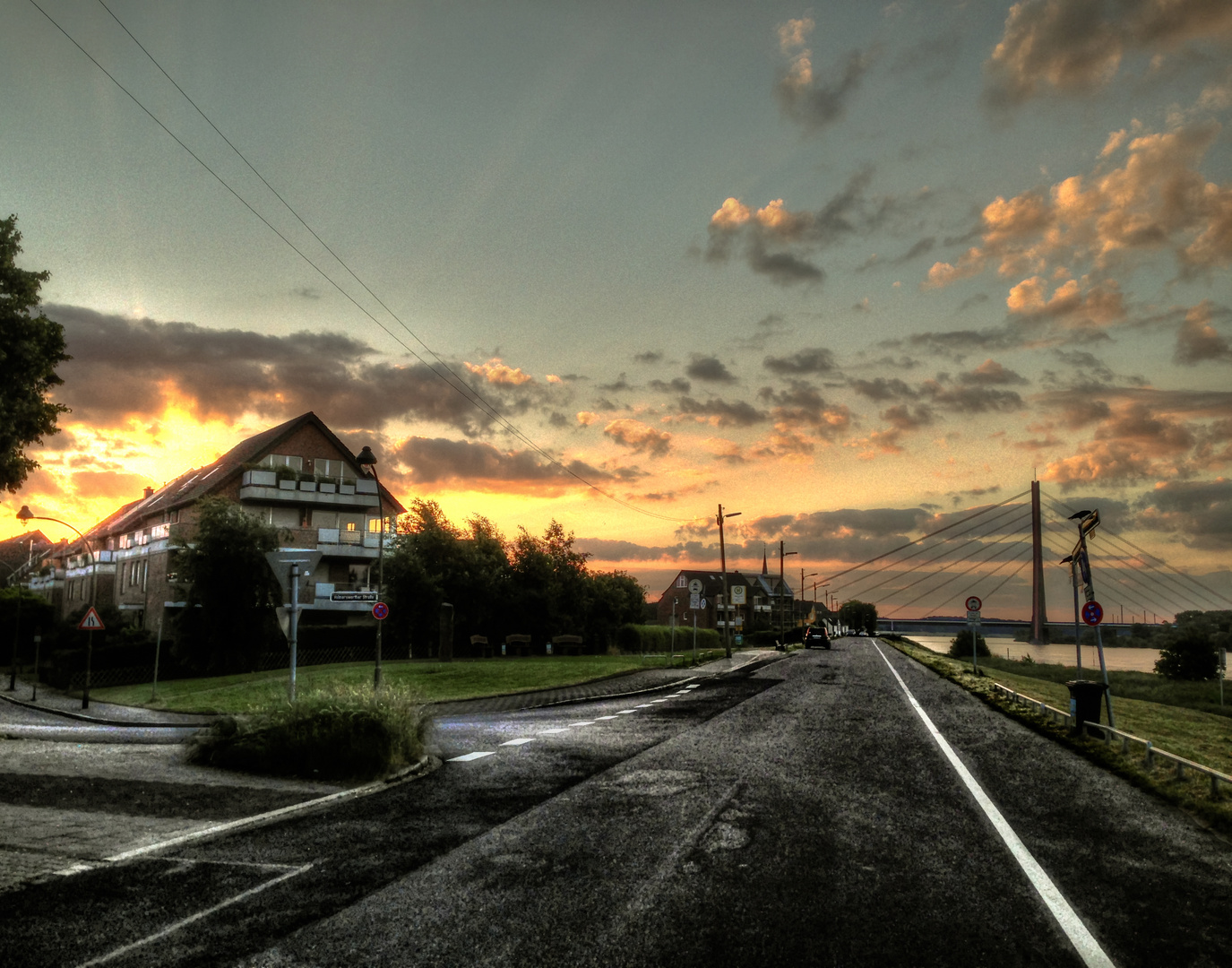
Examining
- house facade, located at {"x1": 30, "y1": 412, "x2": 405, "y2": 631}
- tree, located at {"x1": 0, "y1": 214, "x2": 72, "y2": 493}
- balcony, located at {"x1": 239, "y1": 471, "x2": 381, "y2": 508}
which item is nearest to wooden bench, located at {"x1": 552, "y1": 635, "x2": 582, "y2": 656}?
house facade, located at {"x1": 30, "y1": 412, "x2": 405, "y2": 631}

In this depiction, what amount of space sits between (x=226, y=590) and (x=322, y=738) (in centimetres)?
3484

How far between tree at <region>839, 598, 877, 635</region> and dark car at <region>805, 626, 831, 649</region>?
387 ft

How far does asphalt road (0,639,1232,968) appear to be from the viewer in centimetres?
459

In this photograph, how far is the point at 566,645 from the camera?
56500 mm

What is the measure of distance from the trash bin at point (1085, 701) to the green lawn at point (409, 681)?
48.2 feet

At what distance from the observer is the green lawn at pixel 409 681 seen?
88.1 feet

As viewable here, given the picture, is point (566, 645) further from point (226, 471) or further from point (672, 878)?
point (672, 878)

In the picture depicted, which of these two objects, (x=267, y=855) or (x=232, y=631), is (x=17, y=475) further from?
(x=232, y=631)

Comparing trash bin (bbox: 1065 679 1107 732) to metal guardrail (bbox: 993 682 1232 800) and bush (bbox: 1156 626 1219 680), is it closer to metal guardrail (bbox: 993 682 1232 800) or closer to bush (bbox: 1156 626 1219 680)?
metal guardrail (bbox: 993 682 1232 800)

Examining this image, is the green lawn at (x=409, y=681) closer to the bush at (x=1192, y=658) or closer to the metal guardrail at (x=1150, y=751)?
the metal guardrail at (x=1150, y=751)

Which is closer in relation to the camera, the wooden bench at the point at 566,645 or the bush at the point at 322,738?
the bush at the point at 322,738

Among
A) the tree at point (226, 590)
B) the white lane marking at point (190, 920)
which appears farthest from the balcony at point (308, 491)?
the white lane marking at point (190, 920)

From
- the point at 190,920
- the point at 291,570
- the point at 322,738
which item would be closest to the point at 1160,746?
the point at 322,738

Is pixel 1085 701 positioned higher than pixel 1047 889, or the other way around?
pixel 1085 701
